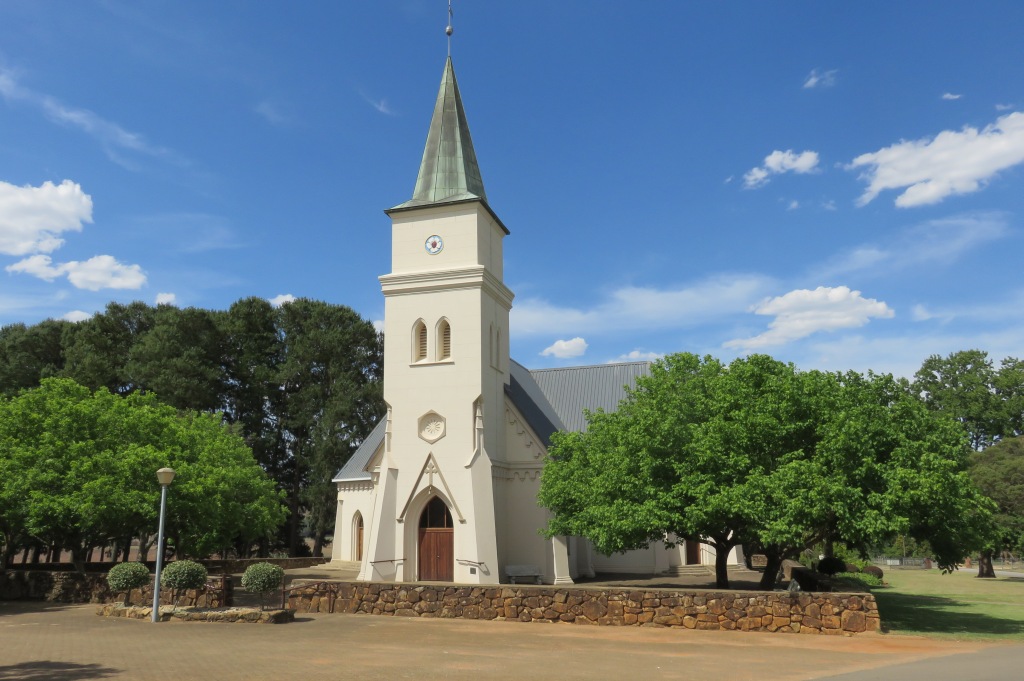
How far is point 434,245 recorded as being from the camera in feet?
104

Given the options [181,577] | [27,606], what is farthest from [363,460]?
[181,577]

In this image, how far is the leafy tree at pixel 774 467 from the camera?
19000 millimetres

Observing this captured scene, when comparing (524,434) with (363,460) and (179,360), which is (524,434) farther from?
(179,360)

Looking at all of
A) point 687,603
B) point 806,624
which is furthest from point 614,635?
point 806,624

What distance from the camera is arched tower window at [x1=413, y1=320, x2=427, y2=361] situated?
31.2 meters

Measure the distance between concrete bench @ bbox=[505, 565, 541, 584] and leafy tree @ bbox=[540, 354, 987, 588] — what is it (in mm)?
6512

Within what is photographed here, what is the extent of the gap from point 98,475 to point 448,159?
18076 mm

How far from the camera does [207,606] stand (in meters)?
20.9

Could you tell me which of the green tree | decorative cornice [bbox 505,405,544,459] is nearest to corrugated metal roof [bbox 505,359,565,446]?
decorative cornice [bbox 505,405,544,459]

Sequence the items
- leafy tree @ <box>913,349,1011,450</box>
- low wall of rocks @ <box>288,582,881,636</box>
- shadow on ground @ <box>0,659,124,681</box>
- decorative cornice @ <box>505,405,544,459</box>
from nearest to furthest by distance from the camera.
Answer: shadow on ground @ <box>0,659,124,681</box> → low wall of rocks @ <box>288,582,881,636</box> → decorative cornice @ <box>505,405,544,459</box> → leafy tree @ <box>913,349,1011,450</box>

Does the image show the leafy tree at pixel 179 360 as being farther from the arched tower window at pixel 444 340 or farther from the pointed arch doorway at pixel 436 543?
the pointed arch doorway at pixel 436 543

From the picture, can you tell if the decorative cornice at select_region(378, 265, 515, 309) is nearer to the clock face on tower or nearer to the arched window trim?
the clock face on tower

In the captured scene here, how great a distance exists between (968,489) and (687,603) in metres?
8.02

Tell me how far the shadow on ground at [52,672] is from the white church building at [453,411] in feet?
51.1
